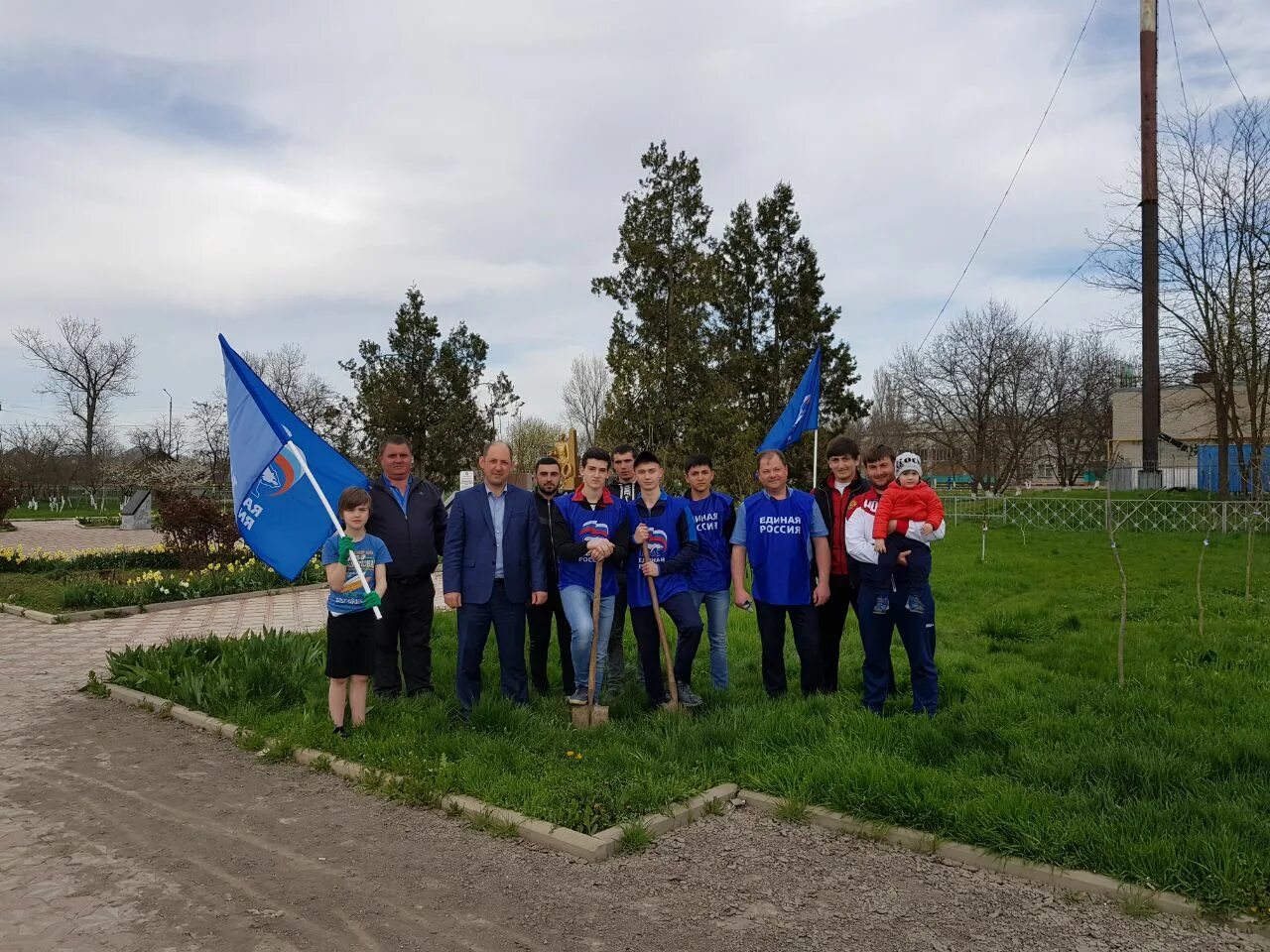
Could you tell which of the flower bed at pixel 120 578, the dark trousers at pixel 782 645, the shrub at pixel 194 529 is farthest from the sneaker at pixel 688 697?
the shrub at pixel 194 529

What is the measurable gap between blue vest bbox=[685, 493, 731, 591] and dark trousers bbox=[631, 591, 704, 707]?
32 centimetres

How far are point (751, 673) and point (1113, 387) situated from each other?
198 ft

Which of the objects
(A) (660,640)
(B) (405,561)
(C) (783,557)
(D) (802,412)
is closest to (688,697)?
(A) (660,640)

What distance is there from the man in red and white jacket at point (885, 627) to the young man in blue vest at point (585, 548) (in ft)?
5.46

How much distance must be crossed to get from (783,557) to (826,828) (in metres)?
2.18

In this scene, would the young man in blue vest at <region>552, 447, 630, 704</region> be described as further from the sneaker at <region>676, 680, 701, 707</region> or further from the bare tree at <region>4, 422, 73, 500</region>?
the bare tree at <region>4, 422, 73, 500</region>

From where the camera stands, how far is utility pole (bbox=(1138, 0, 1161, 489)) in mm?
19312

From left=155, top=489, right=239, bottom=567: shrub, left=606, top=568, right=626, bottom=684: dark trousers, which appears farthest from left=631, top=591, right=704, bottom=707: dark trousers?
left=155, top=489, right=239, bottom=567: shrub

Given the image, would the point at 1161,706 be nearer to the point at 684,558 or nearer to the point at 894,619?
the point at 894,619

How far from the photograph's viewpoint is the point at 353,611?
18.7 ft

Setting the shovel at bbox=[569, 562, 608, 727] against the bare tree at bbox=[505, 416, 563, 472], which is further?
the bare tree at bbox=[505, 416, 563, 472]

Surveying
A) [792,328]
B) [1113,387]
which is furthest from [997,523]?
[1113,387]

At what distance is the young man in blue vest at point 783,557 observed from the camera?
617 centimetres

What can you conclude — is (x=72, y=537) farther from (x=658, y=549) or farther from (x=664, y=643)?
(x=664, y=643)
